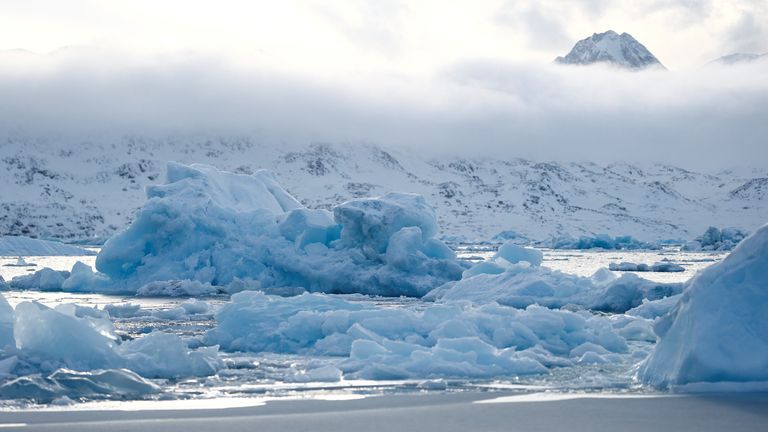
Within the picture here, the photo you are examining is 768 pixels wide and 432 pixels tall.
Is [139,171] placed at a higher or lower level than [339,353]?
higher

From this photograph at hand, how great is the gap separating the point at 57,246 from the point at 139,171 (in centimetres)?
7597

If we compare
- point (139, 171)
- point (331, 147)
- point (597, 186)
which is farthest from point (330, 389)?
point (597, 186)

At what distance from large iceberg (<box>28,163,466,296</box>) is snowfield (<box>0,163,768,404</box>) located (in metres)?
0.09

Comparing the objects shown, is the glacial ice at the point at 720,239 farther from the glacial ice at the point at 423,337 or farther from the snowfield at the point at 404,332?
the glacial ice at the point at 423,337

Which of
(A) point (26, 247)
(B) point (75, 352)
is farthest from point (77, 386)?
(A) point (26, 247)

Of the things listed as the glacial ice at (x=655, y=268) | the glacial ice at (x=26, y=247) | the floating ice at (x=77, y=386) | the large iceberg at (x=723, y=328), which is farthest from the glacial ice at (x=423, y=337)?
the glacial ice at (x=26, y=247)

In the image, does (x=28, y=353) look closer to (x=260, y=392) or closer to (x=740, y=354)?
(x=260, y=392)

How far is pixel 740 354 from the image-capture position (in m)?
10.4

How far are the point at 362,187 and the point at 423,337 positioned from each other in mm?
120623

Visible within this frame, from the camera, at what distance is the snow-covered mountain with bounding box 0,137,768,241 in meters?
116

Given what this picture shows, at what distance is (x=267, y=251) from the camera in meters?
28.1

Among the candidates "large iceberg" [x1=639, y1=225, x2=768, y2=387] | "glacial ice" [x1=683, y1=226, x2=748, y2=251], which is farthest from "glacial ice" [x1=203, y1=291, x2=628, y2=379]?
"glacial ice" [x1=683, y1=226, x2=748, y2=251]

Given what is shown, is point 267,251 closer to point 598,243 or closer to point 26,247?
point 26,247

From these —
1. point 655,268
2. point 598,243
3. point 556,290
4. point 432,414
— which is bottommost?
point 432,414
